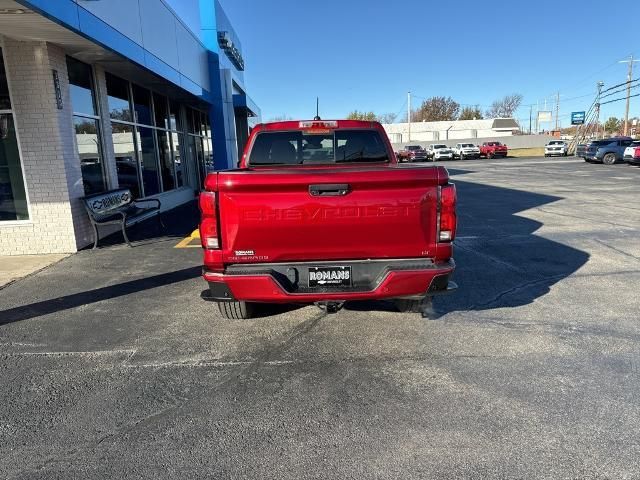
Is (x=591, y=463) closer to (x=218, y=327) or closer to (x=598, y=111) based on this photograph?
(x=218, y=327)

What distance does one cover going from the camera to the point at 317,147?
17.8 feet

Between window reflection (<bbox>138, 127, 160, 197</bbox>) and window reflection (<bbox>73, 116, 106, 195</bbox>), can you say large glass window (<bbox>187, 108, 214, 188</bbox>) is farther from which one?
window reflection (<bbox>73, 116, 106, 195</bbox>)

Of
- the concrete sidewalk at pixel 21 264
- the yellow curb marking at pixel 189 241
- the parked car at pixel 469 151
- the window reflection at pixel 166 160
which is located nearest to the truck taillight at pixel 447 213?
the yellow curb marking at pixel 189 241

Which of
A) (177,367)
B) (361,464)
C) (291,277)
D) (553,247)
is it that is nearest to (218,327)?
(177,367)

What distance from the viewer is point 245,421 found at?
10.0ft

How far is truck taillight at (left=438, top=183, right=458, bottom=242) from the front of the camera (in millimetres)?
3664

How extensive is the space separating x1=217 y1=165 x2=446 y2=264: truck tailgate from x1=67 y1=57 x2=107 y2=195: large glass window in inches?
253

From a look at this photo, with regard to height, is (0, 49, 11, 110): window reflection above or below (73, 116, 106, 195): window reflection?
above

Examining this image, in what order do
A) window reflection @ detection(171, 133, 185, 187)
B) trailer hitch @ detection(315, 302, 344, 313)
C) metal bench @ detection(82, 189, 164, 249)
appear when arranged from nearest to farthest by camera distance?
trailer hitch @ detection(315, 302, 344, 313), metal bench @ detection(82, 189, 164, 249), window reflection @ detection(171, 133, 185, 187)

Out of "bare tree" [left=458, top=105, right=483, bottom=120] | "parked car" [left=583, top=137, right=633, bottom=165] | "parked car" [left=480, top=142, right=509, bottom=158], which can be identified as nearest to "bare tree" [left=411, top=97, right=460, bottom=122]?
"bare tree" [left=458, top=105, right=483, bottom=120]

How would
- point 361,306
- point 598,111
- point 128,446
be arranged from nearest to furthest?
1. point 128,446
2. point 361,306
3. point 598,111

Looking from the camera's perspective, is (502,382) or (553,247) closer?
(502,382)

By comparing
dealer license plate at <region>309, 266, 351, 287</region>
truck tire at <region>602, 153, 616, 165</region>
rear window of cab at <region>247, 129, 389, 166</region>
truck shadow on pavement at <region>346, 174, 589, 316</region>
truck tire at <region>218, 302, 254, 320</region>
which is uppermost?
rear window of cab at <region>247, 129, 389, 166</region>

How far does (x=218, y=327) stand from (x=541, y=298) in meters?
3.66
